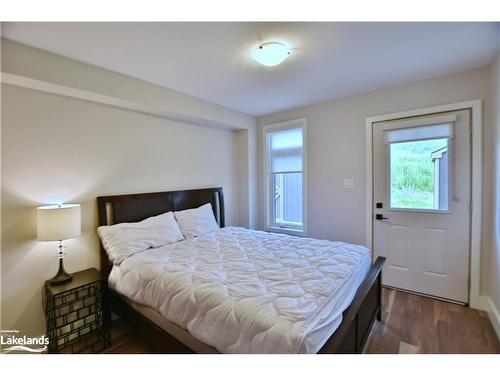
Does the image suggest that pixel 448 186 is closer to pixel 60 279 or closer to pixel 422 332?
pixel 422 332

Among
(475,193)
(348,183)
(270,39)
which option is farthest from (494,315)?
(270,39)

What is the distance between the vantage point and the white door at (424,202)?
2.41 m

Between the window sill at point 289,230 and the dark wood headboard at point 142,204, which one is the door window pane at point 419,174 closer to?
the window sill at point 289,230

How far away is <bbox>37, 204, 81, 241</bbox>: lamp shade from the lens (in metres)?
1.78

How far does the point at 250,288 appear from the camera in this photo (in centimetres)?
145

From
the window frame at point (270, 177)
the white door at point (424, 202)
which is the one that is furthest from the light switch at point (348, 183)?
the window frame at point (270, 177)

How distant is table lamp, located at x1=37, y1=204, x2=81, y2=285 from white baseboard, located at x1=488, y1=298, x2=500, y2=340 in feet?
11.9

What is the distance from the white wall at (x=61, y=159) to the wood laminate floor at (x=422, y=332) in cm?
86

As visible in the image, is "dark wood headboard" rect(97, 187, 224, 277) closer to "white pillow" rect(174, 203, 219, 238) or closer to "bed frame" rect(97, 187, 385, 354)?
"bed frame" rect(97, 187, 385, 354)

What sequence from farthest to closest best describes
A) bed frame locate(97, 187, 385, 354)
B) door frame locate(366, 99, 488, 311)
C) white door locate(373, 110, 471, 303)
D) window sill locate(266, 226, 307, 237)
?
window sill locate(266, 226, 307, 237)
white door locate(373, 110, 471, 303)
door frame locate(366, 99, 488, 311)
bed frame locate(97, 187, 385, 354)

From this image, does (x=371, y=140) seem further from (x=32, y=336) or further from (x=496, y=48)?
(x=32, y=336)

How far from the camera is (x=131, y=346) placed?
6.25ft

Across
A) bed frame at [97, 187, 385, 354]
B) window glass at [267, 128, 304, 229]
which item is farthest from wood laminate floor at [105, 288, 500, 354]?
window glass at [267, 128, 304, 229]
